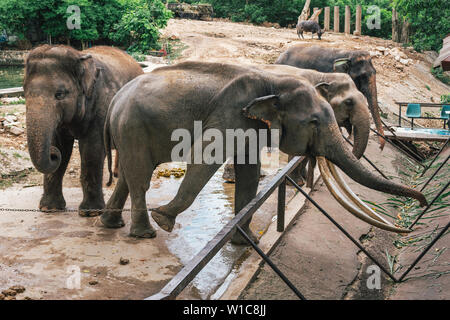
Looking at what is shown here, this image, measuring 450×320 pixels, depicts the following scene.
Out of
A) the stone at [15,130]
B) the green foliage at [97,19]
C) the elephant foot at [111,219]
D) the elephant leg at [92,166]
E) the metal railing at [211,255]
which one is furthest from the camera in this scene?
the green foliage at [97,19]

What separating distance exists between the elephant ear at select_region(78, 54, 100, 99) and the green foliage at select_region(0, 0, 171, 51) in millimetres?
16938

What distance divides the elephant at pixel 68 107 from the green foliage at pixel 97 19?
16.5 meters

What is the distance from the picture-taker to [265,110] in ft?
15.6

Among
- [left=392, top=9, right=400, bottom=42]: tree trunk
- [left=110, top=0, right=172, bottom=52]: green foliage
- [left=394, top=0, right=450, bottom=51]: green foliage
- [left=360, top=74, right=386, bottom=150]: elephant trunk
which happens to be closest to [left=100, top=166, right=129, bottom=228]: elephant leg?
[left=360, top=74, right=386, bottom=150]: elephant trunk

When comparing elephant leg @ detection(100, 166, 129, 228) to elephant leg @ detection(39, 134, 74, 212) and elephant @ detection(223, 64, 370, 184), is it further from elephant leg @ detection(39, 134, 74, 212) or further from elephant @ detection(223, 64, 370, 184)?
elephant @ detection(223, 64, 370, 184)

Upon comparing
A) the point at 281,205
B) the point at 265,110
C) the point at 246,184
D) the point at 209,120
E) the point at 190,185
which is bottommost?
the point at 281,205

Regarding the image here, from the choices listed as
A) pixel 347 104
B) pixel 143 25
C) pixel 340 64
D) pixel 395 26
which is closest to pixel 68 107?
pixel 347 104

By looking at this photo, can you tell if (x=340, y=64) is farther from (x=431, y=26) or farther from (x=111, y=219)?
(x=431, y=26)

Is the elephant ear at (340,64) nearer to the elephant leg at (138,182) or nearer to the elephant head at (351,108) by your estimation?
the elephant head at (351,108)

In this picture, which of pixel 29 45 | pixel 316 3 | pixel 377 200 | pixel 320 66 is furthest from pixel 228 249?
pixel 316 3

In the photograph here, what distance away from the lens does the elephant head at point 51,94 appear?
5137 mm

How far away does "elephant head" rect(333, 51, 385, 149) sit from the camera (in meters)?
8.77

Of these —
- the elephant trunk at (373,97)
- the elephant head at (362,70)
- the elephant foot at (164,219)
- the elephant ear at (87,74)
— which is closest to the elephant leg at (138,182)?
the elephant foot at (164,219)

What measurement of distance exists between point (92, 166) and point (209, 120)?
1.84 m
